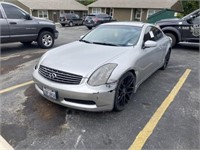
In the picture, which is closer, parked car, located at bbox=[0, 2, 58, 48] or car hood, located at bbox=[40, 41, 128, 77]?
car hood, located at bbox=[40, 41, 128, 77]

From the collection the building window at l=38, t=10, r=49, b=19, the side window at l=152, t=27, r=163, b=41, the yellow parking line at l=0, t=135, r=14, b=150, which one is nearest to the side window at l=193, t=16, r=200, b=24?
the side window at l=152, t=27, r=163, b=41

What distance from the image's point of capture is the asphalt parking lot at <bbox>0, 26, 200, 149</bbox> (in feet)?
8.41

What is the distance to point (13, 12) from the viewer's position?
23.2 feet

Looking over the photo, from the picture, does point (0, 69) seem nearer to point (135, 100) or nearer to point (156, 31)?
point (135, 100)

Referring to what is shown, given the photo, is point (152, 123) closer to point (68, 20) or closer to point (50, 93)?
point (50, 93)

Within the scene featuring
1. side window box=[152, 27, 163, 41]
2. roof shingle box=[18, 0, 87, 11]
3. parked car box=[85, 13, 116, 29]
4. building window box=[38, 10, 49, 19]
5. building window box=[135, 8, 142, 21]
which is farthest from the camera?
building window box=[38, 10, 49, 19]

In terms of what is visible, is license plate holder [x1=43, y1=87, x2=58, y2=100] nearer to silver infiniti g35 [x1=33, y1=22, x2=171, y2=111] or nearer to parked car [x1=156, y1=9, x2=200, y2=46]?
silver infiniti g35 [x1=33, y1=22, x2=171, y2=111]

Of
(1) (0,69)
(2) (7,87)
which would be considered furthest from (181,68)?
(1) (0,69)

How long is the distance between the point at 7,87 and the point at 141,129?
117 inches

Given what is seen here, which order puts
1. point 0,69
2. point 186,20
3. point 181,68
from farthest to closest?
point 186,20
point 181,68
point 0,69

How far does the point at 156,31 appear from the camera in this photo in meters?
4.99

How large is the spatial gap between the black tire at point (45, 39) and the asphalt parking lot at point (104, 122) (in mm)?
3848

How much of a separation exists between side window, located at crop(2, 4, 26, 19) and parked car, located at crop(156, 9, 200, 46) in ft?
20.6

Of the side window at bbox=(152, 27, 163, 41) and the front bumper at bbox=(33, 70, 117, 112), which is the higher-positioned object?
the side window at bbox=(152, 27, 163, 41)
